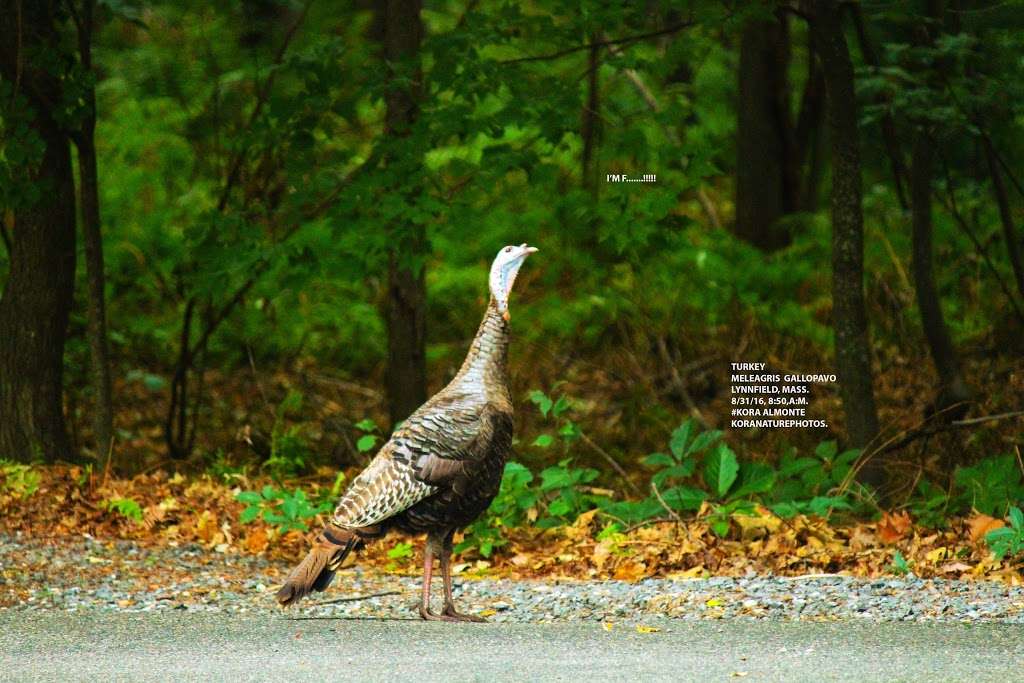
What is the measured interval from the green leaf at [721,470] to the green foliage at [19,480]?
4.93 meters

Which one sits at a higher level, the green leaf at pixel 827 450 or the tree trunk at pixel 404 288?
the tree trunk at pixel 404 288

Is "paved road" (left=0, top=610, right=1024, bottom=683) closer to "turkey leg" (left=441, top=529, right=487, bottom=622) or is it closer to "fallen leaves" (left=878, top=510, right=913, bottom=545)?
"turkey leg" (left=441, top=529, right=487, bottom=622)

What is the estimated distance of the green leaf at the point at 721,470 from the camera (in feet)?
31.2

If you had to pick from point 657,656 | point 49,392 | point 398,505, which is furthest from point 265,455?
point 657,656

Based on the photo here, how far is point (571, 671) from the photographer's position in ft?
19.1

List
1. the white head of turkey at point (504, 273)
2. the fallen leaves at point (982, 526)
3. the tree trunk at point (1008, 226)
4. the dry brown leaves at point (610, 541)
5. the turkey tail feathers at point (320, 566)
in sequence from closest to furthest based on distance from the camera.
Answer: the turkey tail feathers at point (320, 566)
the white head of turkey at point (504, 273)
the dry brown leaves at point (610, 541)
the fallen leaves at point (982, 526)
the tree trunk at point (1008, 226)

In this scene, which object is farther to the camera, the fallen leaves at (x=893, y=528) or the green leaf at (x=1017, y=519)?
the fallen leaves at (x=893, y=528)

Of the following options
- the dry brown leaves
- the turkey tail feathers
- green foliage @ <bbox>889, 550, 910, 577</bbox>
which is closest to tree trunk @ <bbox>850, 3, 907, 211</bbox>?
the dry brown leaves

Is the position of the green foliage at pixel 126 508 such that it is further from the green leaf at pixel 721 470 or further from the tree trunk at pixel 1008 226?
the tree trunk at pixel 1008 226

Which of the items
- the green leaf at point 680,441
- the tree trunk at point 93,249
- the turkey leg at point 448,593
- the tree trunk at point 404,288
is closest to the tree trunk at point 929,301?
the green leaf at point 680,441

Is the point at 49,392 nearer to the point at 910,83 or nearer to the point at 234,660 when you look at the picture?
the point at 234,660

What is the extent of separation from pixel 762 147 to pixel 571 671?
1139 cm

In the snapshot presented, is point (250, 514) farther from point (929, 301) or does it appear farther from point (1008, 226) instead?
point (1008, 226)

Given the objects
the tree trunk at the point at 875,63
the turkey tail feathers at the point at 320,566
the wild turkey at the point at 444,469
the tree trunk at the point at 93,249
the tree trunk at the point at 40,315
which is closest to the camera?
the turkey tail feathers at the point at 320,566
